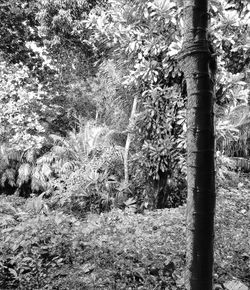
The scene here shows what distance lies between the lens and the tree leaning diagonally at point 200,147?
52.8 inches

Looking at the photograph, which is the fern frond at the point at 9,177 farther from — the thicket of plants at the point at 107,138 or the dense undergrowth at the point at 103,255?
the dense undergrowth at the point at 103,255

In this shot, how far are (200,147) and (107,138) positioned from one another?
7.71m

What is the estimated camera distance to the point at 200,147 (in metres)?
1.35

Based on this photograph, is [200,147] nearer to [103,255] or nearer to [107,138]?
[103,255]

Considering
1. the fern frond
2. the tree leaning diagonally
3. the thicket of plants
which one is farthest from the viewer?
the fern frond

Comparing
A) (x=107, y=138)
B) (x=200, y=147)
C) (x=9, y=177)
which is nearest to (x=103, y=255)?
(x=200, y=147)

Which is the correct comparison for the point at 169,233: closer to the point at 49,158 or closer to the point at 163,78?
the point at 163,78

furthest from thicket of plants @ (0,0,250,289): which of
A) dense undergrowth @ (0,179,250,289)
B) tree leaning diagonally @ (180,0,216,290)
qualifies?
tree leaning diagonally @ (180,0,216,290)

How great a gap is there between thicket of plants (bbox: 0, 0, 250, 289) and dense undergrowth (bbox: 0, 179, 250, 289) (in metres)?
0.01

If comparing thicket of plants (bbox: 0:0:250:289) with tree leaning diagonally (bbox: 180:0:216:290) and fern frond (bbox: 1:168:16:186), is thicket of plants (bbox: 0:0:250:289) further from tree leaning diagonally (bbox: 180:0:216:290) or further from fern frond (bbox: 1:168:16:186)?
tree leaning diagonally (bbox: 180:0:216:290)

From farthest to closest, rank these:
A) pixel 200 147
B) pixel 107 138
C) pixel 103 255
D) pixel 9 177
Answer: pixel 9 177
pixel 107 138
pixel 103 255
pixel 200 147

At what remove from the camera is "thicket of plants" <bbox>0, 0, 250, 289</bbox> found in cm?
318

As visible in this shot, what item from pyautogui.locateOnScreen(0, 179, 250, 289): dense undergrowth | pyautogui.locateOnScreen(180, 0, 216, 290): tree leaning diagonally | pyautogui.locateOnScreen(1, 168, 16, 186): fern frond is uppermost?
pyautogui.locateOnScreen(180, 0, 216, 290): tree leaning diagonally

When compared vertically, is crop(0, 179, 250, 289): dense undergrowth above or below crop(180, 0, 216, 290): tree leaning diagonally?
below
